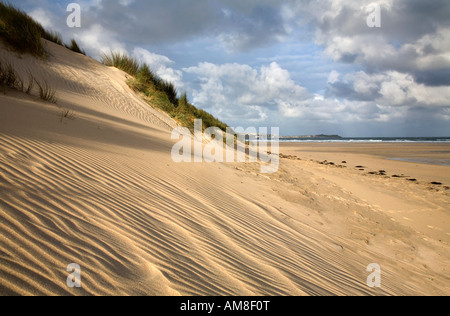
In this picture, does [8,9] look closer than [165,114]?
Yes

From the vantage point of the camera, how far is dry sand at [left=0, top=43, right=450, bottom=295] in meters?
1.82

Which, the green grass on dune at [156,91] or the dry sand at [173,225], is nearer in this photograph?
the dry sand at [173,225]

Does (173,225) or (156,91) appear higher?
(156,91)

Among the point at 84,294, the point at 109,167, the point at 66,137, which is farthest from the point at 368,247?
the point at 66,137

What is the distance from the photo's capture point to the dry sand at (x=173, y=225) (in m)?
1.82

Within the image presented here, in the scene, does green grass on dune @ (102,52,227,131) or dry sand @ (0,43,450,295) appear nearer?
dry sand @ (0,43,450,295)

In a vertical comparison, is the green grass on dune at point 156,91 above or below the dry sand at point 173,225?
above

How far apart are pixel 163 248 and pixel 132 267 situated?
1.27ft

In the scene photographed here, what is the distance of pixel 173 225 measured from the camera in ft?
9.03

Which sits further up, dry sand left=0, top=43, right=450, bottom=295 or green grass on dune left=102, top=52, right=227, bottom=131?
green grass on dune left=102, top=52, right=227, bottom=131

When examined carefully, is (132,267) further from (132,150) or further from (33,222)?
(132,150)

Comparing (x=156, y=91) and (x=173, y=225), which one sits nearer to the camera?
(x=173, y=225)
